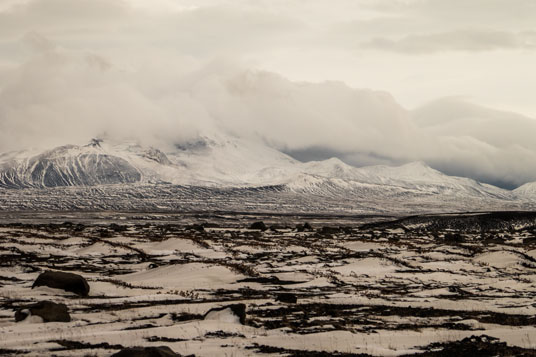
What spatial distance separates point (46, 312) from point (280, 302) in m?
10.8

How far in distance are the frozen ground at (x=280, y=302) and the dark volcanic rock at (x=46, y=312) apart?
0.39m

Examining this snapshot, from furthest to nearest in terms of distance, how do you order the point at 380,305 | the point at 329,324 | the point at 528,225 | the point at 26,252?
the point at 528,225 → the point at 26,252 → the point at 380,305 → the point at 329,324

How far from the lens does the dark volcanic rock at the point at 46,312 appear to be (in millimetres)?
21422

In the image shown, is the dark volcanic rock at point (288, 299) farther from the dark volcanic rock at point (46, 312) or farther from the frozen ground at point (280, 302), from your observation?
the dark volcanic rock at point (46, 312)

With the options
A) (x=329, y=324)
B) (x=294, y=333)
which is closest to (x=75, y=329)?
(x=294, y=333)

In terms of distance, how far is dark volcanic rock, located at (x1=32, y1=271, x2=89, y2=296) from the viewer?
96.4ft

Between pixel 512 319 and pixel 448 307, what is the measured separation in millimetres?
3569

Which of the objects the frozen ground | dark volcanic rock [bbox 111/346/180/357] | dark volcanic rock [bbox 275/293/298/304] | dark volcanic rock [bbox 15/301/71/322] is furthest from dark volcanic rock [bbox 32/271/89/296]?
dark volcanic rock [bbox 111/346/180/357]

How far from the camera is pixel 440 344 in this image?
18.3 m

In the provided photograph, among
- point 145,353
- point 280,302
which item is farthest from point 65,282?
point 145,353

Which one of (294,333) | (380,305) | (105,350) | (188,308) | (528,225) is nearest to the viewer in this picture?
(105,350)

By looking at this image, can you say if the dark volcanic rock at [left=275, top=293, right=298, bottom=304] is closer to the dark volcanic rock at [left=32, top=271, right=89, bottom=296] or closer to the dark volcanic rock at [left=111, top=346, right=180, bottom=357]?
the dark volcanic rock at [left=32, top=271, right=89, bottom=296]

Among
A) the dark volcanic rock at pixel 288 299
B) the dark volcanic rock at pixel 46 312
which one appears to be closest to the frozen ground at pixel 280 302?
the dark volcanic rock at pixel 288 299

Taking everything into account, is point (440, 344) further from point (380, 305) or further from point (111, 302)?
point (111, 302)
